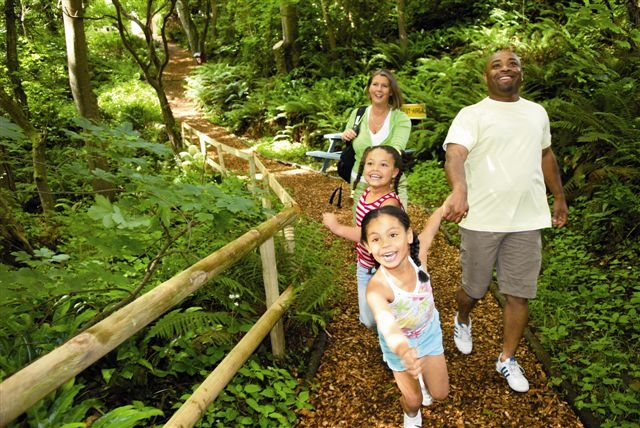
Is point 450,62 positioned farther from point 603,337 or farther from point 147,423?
point 147,423

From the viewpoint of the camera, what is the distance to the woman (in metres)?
3.68

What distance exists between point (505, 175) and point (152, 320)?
7.74 feet

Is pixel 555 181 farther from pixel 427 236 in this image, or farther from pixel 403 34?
pixel 403 34

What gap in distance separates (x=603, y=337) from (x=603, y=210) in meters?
2.17

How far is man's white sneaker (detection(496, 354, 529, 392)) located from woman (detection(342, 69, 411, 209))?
1.45 metres

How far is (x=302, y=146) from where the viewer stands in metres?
12.5

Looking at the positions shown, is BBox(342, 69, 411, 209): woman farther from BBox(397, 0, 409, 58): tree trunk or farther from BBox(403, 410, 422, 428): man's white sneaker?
BBox(397, 0, 409, 58): tree trunk

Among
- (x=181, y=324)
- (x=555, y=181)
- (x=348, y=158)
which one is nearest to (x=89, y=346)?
(x=181, y=324)

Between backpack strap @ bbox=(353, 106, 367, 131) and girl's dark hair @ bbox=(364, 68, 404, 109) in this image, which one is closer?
girl's dark hair @ bbox=(364, 68, 404, 109)

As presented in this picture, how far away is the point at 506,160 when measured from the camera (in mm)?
2885

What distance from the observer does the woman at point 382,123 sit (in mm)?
3676

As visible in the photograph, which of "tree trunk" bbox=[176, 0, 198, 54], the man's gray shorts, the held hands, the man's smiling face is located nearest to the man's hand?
the man's gray shorts

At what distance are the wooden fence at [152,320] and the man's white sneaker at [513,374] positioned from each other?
1.72 metres

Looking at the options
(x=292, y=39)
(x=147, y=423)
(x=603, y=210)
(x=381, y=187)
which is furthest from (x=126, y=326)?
(x=292, y=39)
